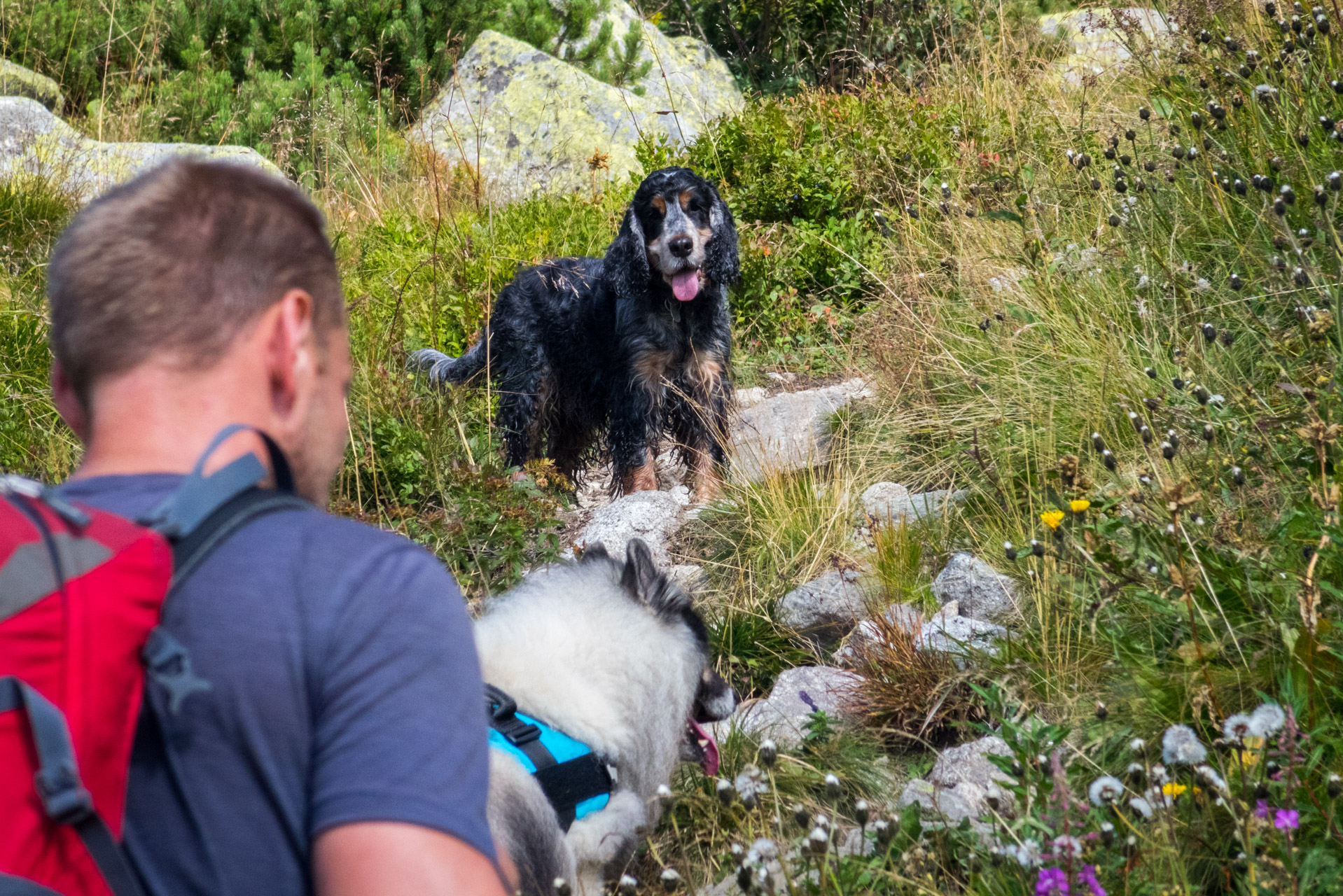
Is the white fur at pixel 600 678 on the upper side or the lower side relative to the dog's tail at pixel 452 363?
upper

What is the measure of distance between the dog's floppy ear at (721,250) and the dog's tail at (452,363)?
1313 millimetres

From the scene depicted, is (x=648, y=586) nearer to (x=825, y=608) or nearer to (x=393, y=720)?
(x=825, y=608)

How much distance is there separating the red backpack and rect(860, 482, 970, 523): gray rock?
3182mm

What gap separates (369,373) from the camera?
4.77 meters

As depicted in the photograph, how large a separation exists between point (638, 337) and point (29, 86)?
7.10m

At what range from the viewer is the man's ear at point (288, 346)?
108 centimetres

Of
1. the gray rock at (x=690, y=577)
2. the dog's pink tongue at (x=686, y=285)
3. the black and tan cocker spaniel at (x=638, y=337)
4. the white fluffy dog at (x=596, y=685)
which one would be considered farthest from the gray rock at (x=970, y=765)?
the dog's pink tongue at (x=686, y=285)

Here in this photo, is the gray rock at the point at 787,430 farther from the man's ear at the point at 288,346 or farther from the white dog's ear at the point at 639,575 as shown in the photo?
the man's ear at the point at 288,346

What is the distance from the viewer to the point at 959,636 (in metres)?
3.19

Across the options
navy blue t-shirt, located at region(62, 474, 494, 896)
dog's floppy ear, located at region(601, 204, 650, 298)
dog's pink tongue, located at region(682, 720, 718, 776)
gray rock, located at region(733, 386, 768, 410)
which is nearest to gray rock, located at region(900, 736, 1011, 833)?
dog's pink tongue, located at region(682, 720, 718, 776)

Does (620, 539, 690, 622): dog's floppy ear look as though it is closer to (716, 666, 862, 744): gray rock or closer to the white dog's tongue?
the white dog's tongue

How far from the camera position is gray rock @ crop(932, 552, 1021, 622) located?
A: 3.32m

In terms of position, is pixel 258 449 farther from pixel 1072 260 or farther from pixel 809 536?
pixel 1072 260

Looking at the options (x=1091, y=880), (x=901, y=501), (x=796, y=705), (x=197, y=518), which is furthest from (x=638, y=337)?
(x=197, y=518)
